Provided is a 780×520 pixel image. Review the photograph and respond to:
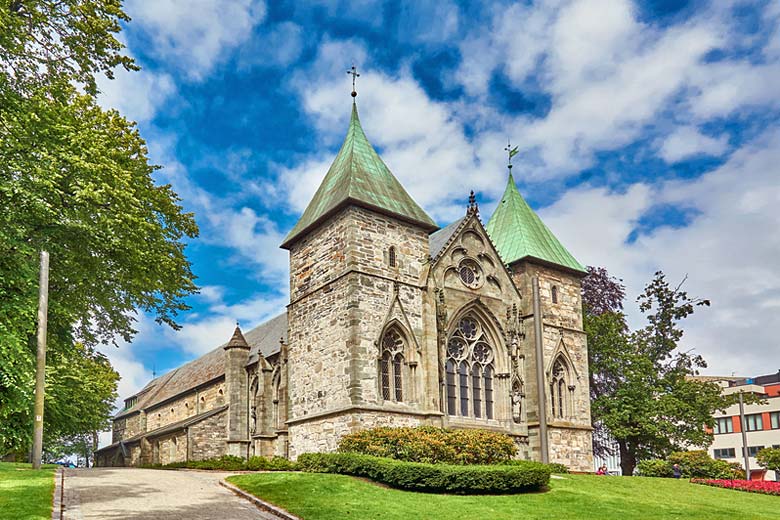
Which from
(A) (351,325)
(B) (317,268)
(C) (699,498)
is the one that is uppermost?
(B) (317,268)

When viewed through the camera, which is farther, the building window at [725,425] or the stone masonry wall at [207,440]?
the building window at [725,425]

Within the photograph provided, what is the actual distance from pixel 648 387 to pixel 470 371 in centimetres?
1346

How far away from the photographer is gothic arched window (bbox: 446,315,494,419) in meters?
30.5

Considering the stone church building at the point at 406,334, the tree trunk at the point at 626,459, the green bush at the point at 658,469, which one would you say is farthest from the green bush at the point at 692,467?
the tree trunk at the point at 626,459

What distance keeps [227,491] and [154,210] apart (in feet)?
34.3

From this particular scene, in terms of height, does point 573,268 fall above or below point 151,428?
above

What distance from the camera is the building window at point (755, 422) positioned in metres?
71.6

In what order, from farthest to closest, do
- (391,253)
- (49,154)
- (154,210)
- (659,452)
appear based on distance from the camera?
(659,452) → (391,253) → (154,210) → (49,154)

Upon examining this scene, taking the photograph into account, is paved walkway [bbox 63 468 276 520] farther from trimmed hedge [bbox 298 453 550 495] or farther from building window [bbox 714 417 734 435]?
building window [bbox 714 417 734 435]

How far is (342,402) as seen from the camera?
89.4 ft

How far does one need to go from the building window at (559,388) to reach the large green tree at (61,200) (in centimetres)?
1790

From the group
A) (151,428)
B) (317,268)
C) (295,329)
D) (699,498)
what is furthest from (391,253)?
(151,428)

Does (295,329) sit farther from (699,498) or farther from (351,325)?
(699,498)

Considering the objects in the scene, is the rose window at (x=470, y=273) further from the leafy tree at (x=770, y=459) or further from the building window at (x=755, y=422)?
the building window at (x=755, y=422)
